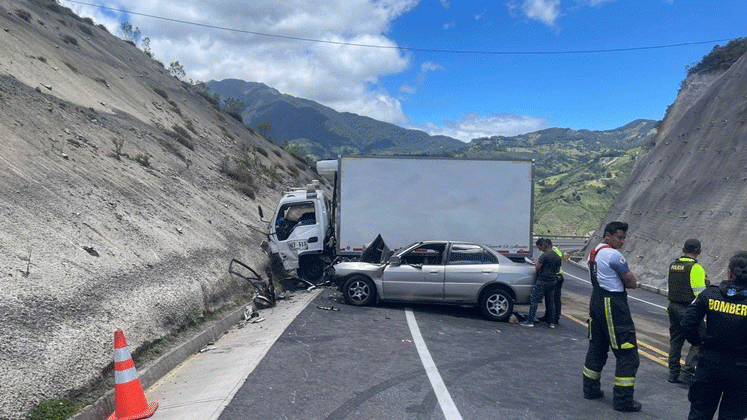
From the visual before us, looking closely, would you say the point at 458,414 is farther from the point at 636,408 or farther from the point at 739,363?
the point at 739,363

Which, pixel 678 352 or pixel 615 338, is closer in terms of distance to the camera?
pixel 615 338

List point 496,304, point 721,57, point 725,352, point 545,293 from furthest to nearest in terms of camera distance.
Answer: point 721,57 < point 496,304 < point 545,293 < point 725,352

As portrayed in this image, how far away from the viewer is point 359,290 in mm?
Answer: 11281

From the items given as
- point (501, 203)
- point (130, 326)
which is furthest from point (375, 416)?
point (501, 203)

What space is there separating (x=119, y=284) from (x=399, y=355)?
4469 mm

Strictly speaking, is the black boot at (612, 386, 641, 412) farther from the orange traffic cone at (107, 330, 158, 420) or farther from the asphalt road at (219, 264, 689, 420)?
the orange traffic cone at (107, 330, 158, 420)

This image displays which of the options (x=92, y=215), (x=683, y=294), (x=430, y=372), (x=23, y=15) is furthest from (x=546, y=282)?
(x=23, y=15)

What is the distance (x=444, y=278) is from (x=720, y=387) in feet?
22.0

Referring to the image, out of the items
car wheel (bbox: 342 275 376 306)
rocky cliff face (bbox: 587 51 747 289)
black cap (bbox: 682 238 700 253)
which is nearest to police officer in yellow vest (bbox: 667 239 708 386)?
black cap (bbox: 682 238 700 253)

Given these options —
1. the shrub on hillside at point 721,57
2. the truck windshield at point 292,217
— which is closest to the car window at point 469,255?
the truck windshield at point 292,217

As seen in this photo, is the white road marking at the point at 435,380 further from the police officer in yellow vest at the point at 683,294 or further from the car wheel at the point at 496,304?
the police officer in yellow vest at the point at 683,294

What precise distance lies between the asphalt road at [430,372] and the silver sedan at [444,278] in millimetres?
427

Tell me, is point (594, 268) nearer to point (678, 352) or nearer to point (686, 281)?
point (686, 281)

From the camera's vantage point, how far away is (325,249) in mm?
14477
